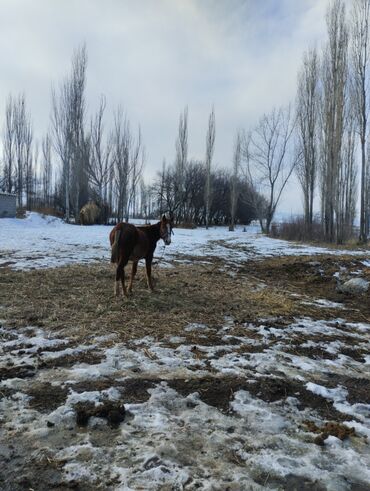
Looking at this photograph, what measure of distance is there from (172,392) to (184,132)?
40.8 m

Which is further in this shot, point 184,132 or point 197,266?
point 184,132

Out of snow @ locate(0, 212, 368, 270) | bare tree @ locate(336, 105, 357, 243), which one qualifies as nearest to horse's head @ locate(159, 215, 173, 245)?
snow @ locate(0, 212, 368, 270)

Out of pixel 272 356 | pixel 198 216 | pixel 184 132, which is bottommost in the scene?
pixel 272 356

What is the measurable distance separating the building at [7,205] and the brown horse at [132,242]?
73.9ft

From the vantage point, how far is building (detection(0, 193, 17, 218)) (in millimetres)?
25938

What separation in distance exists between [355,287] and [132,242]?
5065 millimetres

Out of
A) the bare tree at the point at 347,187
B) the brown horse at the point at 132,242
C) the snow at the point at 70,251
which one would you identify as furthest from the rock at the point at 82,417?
the bare tree at the point at 347,187

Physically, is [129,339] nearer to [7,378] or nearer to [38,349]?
[38,349]

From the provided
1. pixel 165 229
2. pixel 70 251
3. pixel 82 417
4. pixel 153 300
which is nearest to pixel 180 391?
pixel 82 417

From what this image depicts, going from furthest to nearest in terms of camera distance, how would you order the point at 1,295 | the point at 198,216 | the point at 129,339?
the point at 198,216
the point at 1,295
the point at 129,339

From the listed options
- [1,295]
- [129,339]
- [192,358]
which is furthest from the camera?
[1,295]

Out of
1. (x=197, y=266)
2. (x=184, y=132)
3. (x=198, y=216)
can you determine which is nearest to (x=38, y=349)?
(x=197, y=266)

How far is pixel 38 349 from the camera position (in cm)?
399

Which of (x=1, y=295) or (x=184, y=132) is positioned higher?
(x=184, y=132)
